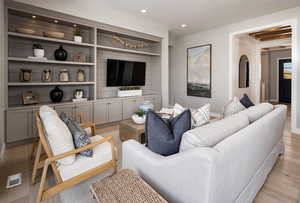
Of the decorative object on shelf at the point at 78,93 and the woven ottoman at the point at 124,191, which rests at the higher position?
the decorative object on shelf at the point at 78,93

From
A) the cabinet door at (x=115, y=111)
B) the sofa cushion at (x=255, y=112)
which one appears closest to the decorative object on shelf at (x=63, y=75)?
the cabinet door at (x=115, y=111)

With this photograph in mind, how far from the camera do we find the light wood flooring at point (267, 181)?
1.59 m

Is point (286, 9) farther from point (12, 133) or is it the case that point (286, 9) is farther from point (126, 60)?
point (12, 133)

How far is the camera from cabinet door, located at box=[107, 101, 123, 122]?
4039mm

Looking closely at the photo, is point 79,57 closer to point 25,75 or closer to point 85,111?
point 25,75

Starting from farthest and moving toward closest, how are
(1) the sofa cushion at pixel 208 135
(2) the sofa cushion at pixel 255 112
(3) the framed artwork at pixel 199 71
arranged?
(3) the framed artwork at pixel 199 71
(2) the sofa cushion at pixel 255 112
(1) the sofa cushion at pixel 208 135

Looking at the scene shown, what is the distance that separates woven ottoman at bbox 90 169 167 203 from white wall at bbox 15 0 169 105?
339 cm

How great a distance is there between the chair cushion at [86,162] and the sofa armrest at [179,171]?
544mm

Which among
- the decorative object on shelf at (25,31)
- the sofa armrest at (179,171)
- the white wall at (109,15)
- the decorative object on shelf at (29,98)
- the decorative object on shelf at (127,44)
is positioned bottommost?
the sofa armrest at (179,171)

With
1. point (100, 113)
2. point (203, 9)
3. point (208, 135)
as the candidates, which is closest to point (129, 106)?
point (100, 113)

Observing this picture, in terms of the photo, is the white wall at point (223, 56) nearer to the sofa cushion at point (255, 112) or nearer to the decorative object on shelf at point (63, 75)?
the sofa cushion at point (255, 112)

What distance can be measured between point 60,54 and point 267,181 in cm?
406

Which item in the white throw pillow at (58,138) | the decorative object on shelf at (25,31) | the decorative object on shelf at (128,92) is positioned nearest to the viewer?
the white throw pillow at (58,138)

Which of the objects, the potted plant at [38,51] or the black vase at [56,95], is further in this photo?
the black vase at [56,95]
